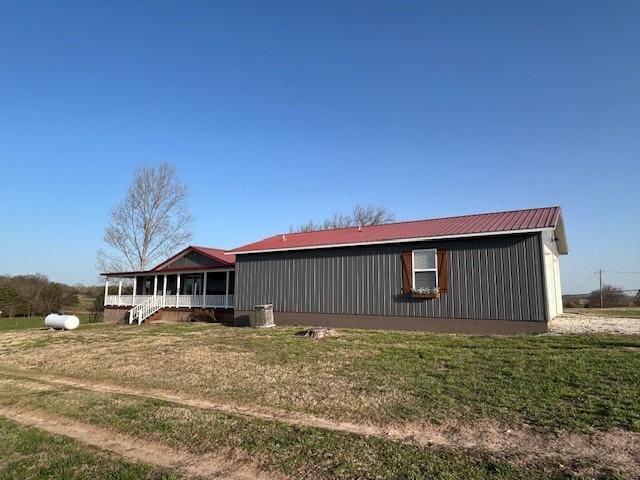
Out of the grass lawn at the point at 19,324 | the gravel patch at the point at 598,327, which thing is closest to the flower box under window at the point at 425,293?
the gravel patch at the point at 598,327

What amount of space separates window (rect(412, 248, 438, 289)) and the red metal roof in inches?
23.7

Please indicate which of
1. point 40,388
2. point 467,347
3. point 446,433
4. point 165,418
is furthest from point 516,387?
point 40,388

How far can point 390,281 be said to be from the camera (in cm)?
1454

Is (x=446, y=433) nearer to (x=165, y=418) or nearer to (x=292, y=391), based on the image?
(x=292, y=391)

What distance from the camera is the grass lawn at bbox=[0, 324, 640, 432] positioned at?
17.7ft

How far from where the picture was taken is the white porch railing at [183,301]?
21.8m

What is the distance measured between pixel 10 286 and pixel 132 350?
3729 cm

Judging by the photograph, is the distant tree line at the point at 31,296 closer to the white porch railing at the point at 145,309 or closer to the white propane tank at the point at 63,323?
the white porch railing at the point at 145,309

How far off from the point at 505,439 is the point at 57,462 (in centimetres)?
452

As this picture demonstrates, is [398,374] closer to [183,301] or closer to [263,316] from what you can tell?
[263,316]

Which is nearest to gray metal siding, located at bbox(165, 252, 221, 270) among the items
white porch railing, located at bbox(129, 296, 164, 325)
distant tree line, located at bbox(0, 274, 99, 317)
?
white porch railing, located at bbox(129, 296, 164, 325)

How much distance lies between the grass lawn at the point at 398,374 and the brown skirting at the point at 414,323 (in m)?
1.02

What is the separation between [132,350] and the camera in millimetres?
11977

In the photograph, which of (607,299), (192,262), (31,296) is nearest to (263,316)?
(192,262)
